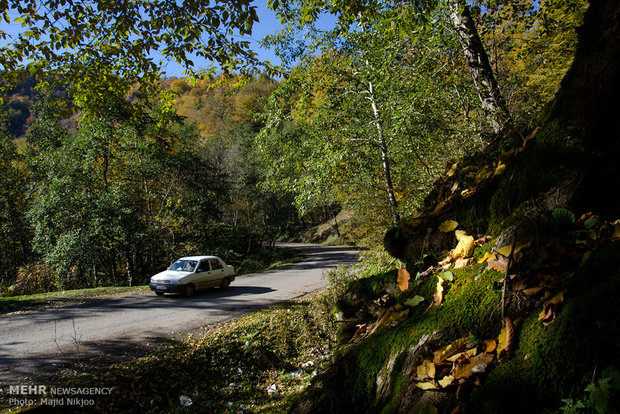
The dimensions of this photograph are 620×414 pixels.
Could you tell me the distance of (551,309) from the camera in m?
1.61

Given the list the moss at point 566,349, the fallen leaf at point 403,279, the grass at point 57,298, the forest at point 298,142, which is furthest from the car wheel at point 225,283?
the moss at point 566,349

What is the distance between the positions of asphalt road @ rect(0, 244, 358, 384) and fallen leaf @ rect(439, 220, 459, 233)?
6.81 m

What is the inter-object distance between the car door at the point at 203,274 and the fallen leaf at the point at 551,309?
12261 millimetres

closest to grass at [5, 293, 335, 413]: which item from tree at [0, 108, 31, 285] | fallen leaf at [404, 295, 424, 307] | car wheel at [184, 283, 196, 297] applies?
fallen leaf at [404, 295, 424, 307]

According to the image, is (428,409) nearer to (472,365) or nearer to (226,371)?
(472,365)

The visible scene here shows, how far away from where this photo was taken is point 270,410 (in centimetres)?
450

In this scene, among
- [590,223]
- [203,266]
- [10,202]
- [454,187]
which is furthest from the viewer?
[10,202]

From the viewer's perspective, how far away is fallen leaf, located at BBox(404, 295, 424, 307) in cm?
248

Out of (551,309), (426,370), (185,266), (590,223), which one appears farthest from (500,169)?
(185,266)

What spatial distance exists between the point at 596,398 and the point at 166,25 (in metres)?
5.58

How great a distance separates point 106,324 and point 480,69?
10.3 metres

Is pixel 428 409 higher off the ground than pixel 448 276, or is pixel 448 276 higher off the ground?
pixel 448 276

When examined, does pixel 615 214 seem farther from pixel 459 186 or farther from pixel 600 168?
pixel 459 186

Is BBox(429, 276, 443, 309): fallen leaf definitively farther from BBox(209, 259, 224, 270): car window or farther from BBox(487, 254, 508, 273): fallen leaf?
BBox(209, 259, 224, 270): car window
